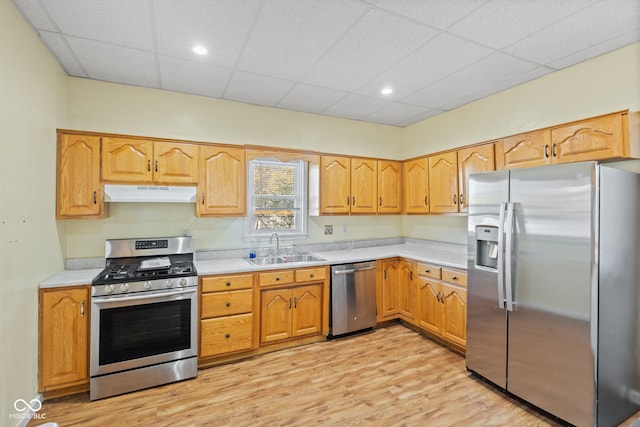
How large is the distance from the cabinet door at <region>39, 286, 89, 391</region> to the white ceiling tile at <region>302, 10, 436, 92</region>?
108 inches

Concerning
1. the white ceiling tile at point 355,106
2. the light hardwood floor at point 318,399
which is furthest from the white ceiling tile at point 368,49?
the light hardwood floor at point 318,399

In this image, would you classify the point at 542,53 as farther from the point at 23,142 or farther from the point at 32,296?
the point at 32,296

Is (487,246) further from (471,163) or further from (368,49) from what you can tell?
(368,49)

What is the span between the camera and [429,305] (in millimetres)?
3365

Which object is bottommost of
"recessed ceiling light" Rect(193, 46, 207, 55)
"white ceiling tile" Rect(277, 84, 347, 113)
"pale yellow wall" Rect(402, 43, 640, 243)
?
"pale yellow wall" Rect(402, 43, 640, 243)

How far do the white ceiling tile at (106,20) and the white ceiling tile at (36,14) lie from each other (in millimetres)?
43

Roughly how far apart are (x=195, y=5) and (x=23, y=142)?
57.7 inches

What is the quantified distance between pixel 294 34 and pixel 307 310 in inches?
103

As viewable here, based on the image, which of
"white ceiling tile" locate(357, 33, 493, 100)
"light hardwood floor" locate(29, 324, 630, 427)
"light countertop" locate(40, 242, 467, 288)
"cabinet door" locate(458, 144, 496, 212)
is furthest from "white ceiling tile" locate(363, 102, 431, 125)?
"light hardwood floor" locate(29, 324, 630, 427)

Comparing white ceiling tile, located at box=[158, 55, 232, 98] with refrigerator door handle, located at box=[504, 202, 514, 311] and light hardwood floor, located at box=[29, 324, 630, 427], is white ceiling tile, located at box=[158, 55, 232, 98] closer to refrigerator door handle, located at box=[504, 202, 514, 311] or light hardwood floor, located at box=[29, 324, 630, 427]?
refrigerator door handle, located at box=[504, 202, 514, 311]

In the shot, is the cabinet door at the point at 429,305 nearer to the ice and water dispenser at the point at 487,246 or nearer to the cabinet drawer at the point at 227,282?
the ice and water dispenser at the point at 487,246

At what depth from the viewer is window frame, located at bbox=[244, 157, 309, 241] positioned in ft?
12.0

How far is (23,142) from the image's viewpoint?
199cm

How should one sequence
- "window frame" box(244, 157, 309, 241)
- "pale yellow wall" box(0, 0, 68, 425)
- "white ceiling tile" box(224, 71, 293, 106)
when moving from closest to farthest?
1. "pale yellow wall" box(0, 0, 68, 425)
2. "white ceiling tile" box(224, 71, 293, 106)
3. "window frame" box(244, 157, 309, 241)
